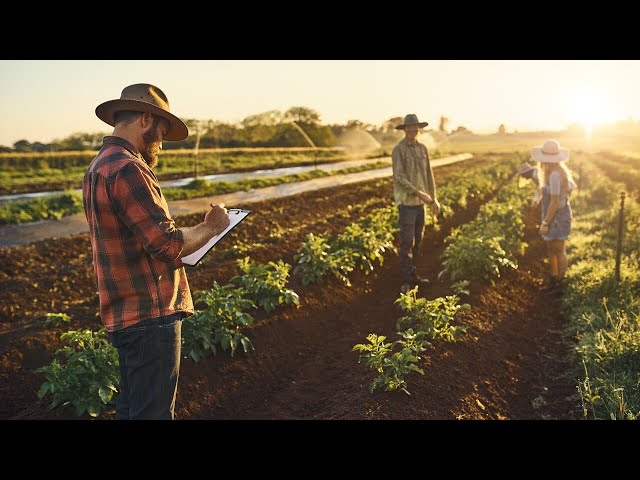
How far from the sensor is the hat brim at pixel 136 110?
265 cm

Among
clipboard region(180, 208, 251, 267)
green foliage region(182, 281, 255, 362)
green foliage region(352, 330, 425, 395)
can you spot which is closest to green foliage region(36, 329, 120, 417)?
green foliage region(182, 281, 255, 362)

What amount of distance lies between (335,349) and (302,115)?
25.0m

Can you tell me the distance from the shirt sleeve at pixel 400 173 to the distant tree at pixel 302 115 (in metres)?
23.2

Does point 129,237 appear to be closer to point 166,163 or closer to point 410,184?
point 410,184

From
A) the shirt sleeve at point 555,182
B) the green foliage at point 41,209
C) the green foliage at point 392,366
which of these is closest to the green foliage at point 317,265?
the green foliage at point 392,366

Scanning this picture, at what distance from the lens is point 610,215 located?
1129cm

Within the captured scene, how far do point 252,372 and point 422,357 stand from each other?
1.33 m

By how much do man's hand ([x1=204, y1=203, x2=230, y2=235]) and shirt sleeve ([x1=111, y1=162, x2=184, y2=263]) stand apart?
18 cm

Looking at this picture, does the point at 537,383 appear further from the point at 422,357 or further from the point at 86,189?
the point at 86,189

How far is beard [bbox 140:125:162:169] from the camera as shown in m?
2.73

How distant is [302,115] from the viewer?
2925cm

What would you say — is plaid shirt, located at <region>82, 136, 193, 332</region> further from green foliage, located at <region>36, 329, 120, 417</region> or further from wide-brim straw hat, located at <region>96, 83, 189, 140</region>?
green foliage, located at <region>36, 329, 120, 417</region>

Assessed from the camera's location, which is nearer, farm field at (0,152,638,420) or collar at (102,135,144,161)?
collar at (102,135,144,161)
